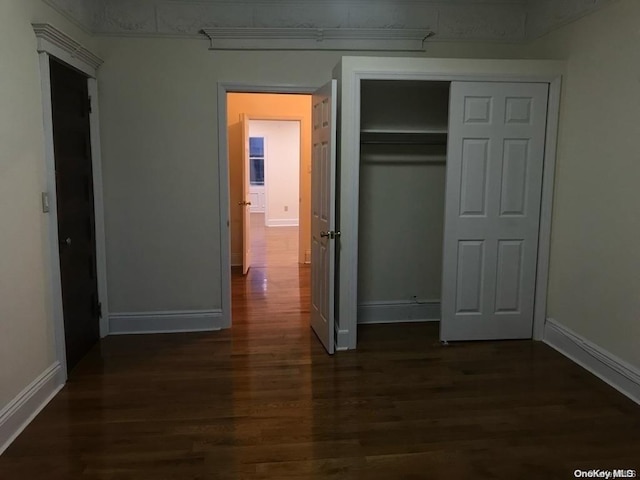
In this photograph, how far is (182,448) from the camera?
2586mm

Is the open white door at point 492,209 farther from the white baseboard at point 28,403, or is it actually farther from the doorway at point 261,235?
the white baseboard at point 28,403

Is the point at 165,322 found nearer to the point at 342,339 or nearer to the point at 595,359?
the point at 342,339

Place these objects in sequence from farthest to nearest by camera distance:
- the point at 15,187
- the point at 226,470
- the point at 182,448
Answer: the point at 15,187, the point at 182,448, the point at 226,470

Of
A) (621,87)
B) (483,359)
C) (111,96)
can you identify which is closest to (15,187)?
(111,96)

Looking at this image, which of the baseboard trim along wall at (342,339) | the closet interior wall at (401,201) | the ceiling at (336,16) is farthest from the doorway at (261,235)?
the baseboard trim along wall at (342,339)

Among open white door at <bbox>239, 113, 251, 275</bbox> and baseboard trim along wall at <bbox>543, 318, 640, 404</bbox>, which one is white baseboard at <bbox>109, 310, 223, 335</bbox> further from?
baseboard trim along wall at <bbox>543, 318, 640, 404</bbox>

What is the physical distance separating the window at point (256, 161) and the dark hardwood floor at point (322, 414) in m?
9.03

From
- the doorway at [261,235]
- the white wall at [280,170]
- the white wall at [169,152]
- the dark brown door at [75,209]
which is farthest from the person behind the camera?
the white wall at [280,170]

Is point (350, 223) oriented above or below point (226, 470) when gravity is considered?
above

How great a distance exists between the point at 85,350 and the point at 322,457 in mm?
2293

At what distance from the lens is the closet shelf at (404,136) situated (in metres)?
4.23

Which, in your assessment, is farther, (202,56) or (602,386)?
(202,56)

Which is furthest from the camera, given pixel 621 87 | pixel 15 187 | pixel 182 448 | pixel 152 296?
pixel 152 296

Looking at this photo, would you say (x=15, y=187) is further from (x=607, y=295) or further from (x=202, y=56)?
(x=607, y=295)
